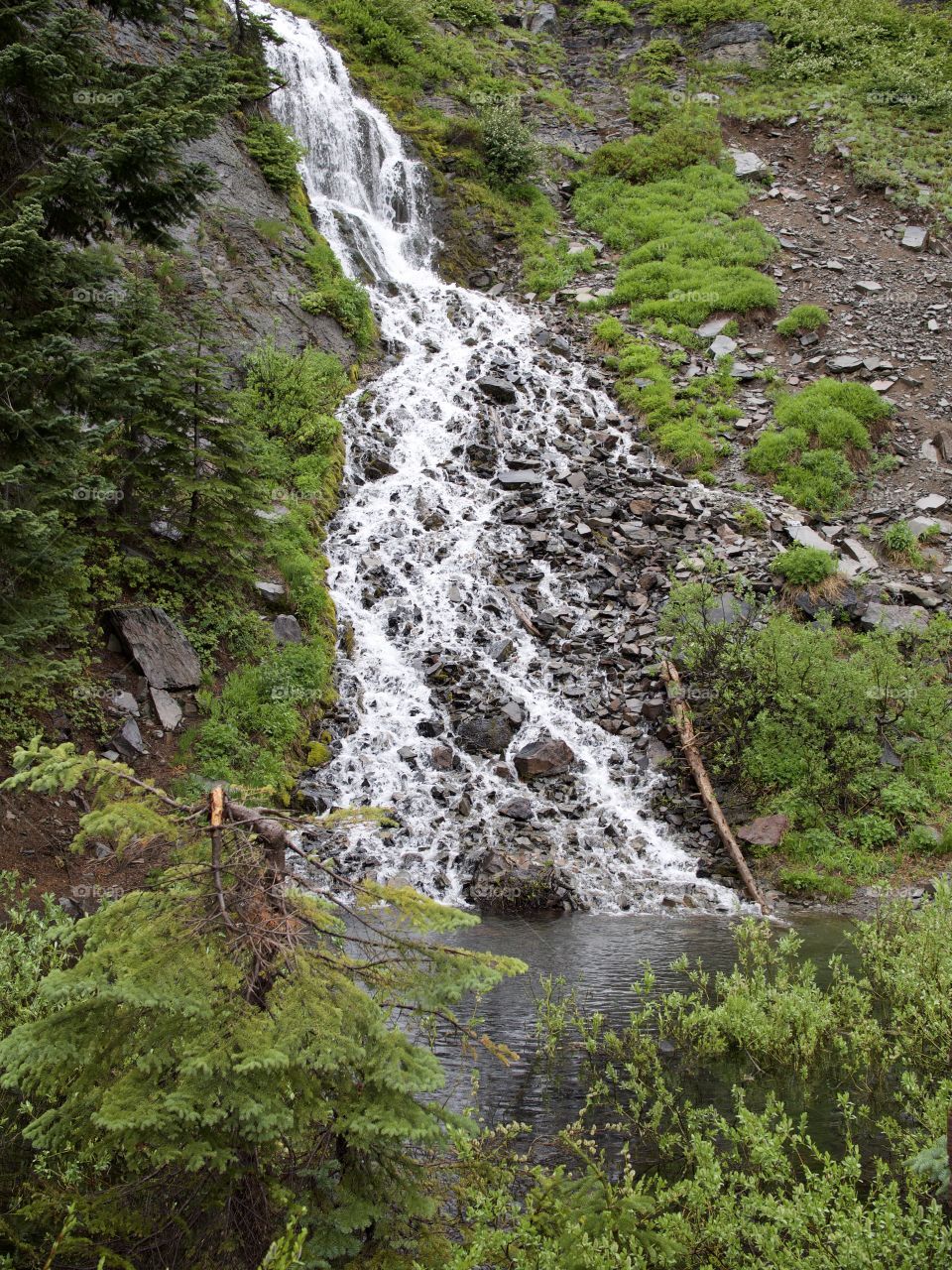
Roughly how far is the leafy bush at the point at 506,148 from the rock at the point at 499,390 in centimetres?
1230

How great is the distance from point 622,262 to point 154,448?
19.5 m

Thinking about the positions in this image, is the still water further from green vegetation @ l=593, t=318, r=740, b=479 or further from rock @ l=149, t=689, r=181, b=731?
green vegetation @ l=593, t=318, r=740, b=479

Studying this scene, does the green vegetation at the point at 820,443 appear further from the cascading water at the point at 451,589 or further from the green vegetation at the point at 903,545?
the cascading water at the point at 451,589

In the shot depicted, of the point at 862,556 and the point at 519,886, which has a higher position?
the point at 519,886

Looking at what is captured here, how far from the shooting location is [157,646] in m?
11.2

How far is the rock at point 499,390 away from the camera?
20438 mm

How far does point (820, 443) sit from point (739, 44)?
26652 millimetres

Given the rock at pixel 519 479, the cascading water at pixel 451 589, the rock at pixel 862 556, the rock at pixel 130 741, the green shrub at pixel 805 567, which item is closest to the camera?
the rock at pixel 130 741

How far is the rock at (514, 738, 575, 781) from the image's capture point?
12.6 metres

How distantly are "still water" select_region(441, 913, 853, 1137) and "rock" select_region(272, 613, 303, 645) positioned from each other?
18.9 ft

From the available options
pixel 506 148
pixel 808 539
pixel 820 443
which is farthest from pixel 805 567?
pixel 506 148

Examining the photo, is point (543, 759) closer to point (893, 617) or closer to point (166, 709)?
point (166, 709)

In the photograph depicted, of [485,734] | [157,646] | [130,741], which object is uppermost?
[157,646]

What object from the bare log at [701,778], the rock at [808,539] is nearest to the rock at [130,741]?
the bare log at [701,778]
